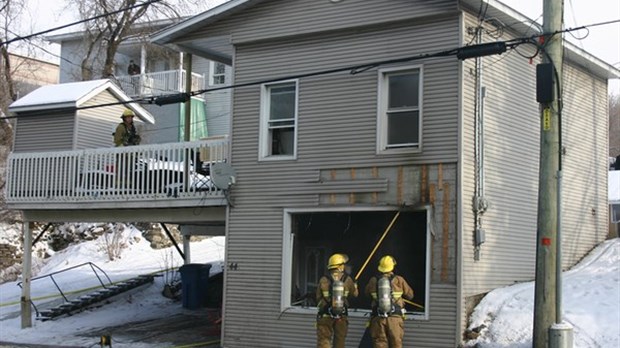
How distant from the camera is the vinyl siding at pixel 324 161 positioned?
1271cm

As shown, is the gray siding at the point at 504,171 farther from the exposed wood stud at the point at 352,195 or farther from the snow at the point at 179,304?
the exposed wood stud at the point at 352,195

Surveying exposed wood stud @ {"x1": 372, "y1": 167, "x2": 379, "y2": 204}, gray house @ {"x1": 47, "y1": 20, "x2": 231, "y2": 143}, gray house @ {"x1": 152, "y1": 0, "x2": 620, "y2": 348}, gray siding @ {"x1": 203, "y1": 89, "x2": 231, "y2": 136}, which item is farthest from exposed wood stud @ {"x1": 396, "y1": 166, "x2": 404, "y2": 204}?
gray siding @ {"x1": 203, "y1": 89, "x2": 231, "y2": 136}

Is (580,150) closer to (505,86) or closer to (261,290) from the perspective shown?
(505,86)

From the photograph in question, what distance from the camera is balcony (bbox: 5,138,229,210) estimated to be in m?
15.7

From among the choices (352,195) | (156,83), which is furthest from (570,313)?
(156,83)

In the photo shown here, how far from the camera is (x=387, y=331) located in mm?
11406

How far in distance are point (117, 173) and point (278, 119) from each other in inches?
166

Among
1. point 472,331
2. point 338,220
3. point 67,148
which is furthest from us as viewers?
point 67,148

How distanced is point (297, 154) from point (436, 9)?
356 centimetres

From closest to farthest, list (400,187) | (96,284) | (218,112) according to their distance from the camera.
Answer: (400,187) → (96,284) → (218,112)

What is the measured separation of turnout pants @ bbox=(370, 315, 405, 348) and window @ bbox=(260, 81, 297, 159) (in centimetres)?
417

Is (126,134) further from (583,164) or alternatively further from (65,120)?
(583,164)

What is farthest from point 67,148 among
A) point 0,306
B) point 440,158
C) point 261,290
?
point 440,158

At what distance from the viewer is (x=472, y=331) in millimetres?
12250
